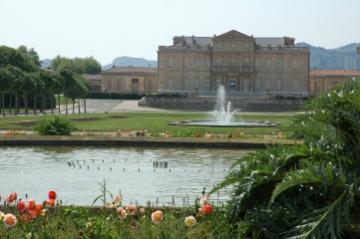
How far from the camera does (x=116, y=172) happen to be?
14.2 meters

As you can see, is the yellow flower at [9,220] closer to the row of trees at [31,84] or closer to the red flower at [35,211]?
the red flower at [35,211]

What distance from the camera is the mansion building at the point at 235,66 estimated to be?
9169cm

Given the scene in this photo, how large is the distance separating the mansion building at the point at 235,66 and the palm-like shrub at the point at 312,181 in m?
85.6

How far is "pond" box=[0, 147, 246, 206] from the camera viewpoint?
37.2 ft

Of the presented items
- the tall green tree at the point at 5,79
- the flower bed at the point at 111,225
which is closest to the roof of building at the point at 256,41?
the tall green tree at the point at 5,79

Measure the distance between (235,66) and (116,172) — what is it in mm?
78521

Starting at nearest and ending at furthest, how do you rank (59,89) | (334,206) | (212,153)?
(334,206)
(212,153)
(59,89)

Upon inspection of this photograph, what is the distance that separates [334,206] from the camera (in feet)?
16.4

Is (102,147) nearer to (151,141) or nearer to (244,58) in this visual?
(151,141)

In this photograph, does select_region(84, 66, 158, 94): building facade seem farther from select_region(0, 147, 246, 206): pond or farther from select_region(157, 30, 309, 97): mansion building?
select_region(0, 147, 246, 206): pond

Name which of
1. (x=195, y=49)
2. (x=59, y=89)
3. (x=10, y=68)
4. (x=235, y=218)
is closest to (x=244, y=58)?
(x=195, y=49)

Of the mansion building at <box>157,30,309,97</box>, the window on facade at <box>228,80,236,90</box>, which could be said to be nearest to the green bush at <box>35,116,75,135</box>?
the mansion building at <box>157,30,309,97</box>

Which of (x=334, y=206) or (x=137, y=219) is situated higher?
(x=334, y=206)

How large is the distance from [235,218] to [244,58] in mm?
87371
